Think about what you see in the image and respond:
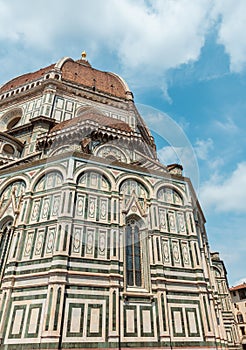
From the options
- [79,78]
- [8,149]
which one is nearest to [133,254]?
[8,149]

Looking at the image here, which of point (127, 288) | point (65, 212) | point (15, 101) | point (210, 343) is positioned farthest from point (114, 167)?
point (15, 101)

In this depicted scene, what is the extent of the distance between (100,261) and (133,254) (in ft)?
5.70

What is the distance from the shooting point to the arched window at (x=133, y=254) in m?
11.8

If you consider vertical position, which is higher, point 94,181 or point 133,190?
point 94,181

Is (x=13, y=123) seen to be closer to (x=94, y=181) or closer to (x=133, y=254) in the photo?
(x=94, y=181)

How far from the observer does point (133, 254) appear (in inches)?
488

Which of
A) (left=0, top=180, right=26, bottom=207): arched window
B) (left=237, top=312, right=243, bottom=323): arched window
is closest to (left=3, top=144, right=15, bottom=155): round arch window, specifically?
(left=0, top=180, right=26, bottom=207): arched window

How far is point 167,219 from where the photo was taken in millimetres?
13977

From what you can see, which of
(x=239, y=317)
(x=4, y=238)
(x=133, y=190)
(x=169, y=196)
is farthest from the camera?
(x=239, y=317)

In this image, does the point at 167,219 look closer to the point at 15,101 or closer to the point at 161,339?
the point at 161,339

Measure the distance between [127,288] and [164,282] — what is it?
5.60 ft

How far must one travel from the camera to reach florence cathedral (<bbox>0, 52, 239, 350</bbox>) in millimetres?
10102

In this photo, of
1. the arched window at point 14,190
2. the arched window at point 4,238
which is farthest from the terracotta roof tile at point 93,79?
the arched window at point 4,238

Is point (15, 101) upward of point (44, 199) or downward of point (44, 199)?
upward
